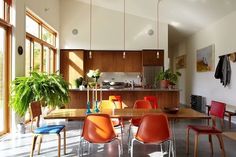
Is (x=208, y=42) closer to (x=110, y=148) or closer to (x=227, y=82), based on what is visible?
(x=227, y=82)

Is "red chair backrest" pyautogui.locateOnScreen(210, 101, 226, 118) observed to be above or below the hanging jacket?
below

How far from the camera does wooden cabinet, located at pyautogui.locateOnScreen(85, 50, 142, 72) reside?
1008 cm

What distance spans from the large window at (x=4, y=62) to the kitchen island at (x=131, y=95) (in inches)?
86.7

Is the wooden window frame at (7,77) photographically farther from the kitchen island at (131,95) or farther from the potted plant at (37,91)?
the kitchen island at (131,95)

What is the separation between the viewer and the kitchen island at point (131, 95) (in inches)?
293

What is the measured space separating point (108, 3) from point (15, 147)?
669 cm

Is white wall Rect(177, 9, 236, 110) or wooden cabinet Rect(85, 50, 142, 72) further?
wooden cabinet Rect(85, 50, 142, 72)

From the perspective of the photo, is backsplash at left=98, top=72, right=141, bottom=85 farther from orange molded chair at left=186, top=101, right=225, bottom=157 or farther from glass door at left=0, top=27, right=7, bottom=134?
orange molded chair at left=186, top=101, right=225, bottom=157

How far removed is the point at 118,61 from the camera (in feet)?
33.3

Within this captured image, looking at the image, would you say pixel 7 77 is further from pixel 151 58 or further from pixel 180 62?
pixel 180 62

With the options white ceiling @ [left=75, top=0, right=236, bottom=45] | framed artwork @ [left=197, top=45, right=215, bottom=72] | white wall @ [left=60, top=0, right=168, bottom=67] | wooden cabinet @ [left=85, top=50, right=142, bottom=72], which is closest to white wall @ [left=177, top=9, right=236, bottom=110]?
framed artwork @ [left=197, top=45, right=215, bottom=72]

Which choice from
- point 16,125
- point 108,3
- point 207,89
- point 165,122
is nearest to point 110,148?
point 165,122

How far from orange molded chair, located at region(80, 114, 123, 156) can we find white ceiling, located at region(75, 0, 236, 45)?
516 cm

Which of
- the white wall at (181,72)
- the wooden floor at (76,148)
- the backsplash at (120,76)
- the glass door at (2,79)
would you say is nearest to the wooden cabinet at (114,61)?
the backsplash at (120,76)
